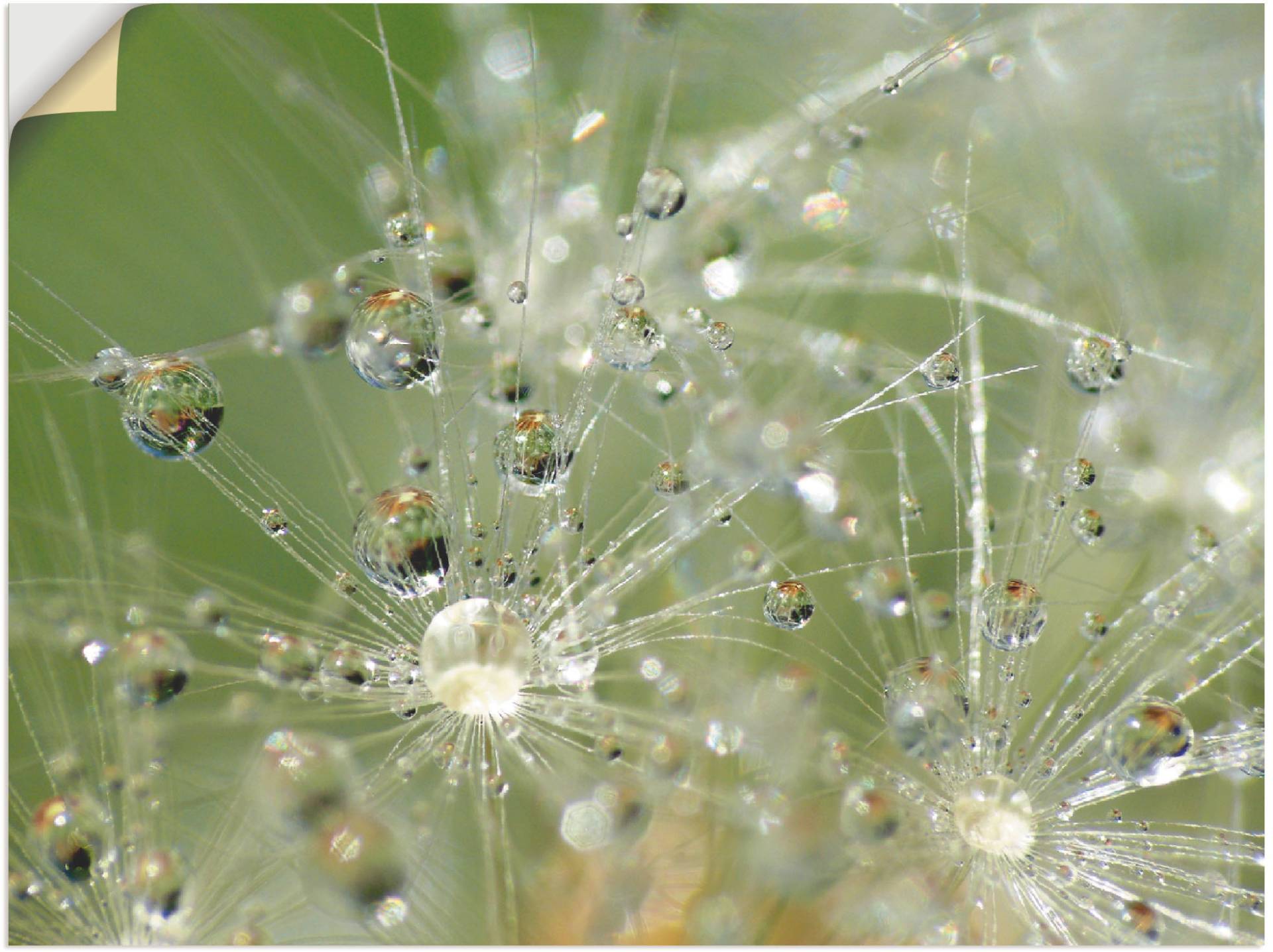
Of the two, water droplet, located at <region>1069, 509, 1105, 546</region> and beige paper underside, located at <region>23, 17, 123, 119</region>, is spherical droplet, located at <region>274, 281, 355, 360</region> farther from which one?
water droplet, located at <region>1069, 509, 1105, 546</region>

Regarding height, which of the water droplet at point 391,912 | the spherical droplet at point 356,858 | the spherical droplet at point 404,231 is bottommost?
the water droplet at point 391,912

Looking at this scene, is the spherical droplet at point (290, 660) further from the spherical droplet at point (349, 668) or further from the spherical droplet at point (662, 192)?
the spherical droplet at point (662, 192)

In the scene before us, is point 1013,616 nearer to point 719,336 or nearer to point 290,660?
point 719,336

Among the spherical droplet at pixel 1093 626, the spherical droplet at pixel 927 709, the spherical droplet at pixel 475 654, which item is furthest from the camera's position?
the spherical droplet at pixel 1093 626

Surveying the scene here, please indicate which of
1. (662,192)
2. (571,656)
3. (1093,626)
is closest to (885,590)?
(1093,626)

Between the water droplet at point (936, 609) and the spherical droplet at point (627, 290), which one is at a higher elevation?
the spherical droplet at point (627, 290)

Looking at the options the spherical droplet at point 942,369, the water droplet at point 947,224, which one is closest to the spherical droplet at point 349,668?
the spherical droplet at point 942,369

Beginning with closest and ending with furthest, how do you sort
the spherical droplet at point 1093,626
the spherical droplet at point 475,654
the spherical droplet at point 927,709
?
the spherical droplet at point 475,654
the spherical droplet at point 927,709
the spherical droplet at point 1093,626

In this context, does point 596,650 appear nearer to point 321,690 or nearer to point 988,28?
point 321,690
